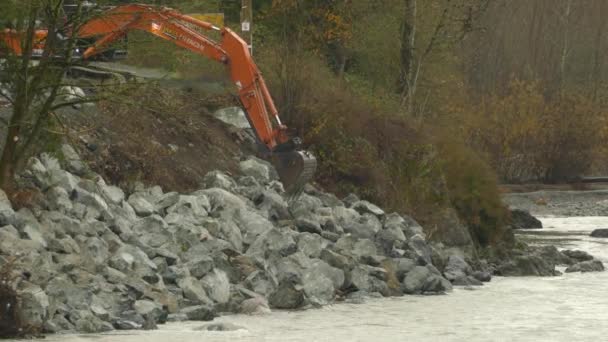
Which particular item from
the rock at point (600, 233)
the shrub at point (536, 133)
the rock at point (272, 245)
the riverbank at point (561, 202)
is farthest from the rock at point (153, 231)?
the shrub at point (536, 133)

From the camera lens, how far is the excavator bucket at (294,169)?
2592 centimetres

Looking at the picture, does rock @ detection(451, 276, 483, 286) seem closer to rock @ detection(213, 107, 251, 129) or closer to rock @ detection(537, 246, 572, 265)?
rock @ detection(537, 246, 572, 265)

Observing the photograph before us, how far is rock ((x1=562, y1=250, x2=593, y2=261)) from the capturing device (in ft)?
101

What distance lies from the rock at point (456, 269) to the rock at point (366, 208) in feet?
5.51

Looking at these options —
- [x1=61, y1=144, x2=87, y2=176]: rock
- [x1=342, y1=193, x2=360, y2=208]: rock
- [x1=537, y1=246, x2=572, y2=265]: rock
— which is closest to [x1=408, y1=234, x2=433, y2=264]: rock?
[x1=342, y1=193, x2=360, y2=208]: rock

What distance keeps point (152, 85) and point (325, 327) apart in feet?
16.5

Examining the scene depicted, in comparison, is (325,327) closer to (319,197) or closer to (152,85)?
(152,85)

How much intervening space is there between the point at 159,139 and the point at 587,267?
941 cm

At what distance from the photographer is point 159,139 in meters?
26.8

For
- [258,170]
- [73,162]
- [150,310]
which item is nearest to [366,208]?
[258,170]

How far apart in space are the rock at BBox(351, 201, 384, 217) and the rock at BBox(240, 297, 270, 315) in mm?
7240

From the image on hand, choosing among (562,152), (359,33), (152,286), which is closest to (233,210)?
(152,286)

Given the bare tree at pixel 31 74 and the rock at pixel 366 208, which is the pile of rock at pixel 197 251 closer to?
the rock at pixel 366 208

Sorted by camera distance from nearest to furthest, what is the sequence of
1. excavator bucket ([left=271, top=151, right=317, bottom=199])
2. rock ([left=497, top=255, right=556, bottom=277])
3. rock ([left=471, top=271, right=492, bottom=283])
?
1. excavator bucket ([left=271, top=151, right=317, bottom=199])
2. rock ([left=471, top=271, right=492, bottom=283])
3. rock ([left=497, top=255, right=556, bottom=277])
